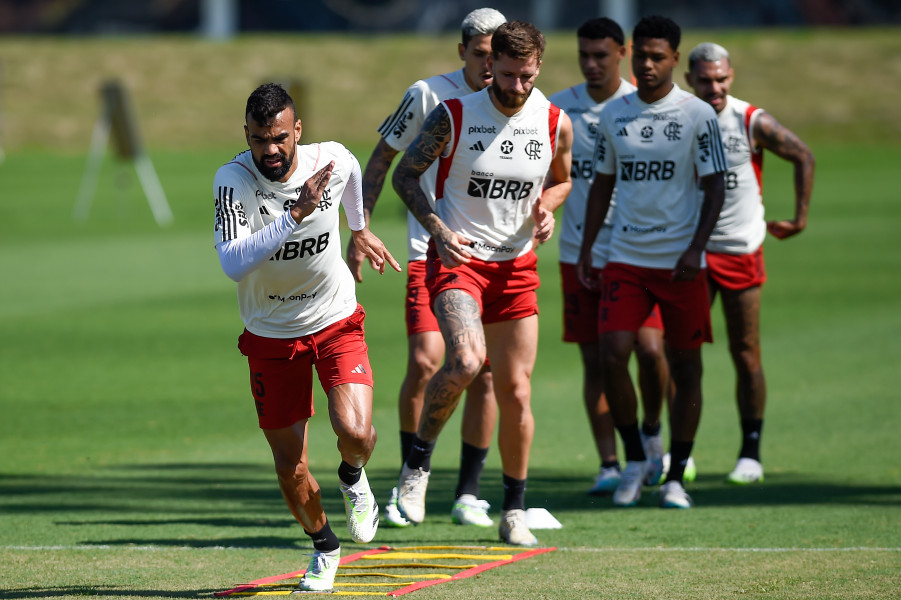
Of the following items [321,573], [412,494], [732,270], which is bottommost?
[412,494]

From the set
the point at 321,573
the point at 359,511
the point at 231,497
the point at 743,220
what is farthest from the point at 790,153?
the point at 321,573

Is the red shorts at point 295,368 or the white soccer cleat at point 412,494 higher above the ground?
the red shorts at point 295,368

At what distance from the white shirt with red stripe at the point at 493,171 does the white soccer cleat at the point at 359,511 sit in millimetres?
1562

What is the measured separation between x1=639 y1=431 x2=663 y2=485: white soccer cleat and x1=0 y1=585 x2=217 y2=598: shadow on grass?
3767 millimetres

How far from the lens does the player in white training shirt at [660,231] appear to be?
26.9ft

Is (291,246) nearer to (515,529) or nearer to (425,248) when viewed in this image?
(515,529)

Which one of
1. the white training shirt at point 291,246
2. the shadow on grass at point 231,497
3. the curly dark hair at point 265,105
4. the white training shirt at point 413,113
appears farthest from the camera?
the white training shirt at point 413,113

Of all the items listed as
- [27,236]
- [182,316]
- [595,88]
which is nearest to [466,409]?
[595,88]

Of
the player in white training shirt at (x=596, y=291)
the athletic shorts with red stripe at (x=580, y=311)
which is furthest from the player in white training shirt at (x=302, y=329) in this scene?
the athletic shorts with red stripe at (x=580, y=311)

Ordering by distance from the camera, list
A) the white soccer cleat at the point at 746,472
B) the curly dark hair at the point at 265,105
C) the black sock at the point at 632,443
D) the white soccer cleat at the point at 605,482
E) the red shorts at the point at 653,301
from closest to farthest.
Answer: the curly dark hair at the point at 265,105 < the red shorts at the point at 653,301 < the black sock at the point at 632,443 < the white soccer cleat at the point at 605,482 < the white soccer cleat at the point at 746,472

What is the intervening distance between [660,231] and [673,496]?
1558mm

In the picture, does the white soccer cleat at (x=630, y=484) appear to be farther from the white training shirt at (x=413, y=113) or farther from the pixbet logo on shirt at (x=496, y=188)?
the pixbet logo on shirt at (x=496, y=188)

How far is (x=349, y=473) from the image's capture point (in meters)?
6.27

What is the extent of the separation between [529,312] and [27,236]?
21.2 metres
